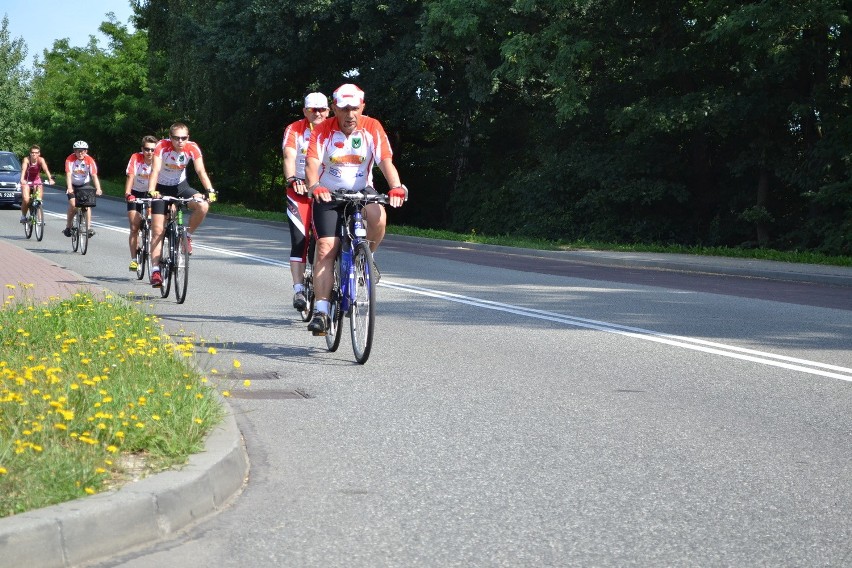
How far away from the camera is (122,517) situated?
4344 mm

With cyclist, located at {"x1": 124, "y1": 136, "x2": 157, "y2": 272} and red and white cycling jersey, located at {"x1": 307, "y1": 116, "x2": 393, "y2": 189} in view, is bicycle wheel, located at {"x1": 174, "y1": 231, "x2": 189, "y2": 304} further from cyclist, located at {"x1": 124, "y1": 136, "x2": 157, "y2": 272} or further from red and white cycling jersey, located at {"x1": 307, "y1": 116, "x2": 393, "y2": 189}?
red and white cycling jersey, located at {"x1": 307, "y1": 116, "x2": 393, "y2": 189}

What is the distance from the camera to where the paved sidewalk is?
13.1 feet

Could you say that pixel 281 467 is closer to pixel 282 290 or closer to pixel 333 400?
pixel 333 400

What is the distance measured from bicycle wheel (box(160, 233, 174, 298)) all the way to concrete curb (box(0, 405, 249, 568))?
8335 mm

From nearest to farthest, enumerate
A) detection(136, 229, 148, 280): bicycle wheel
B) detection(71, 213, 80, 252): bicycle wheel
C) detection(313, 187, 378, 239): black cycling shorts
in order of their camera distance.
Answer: detection(313, 187, 378, 239): black cycling shorts < detection(136, 229, 148, 280): bicycle wheel < detection(71, 213, 80, 252): bicycle wheel

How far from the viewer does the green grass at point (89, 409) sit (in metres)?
4.61

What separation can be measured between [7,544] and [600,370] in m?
5.36

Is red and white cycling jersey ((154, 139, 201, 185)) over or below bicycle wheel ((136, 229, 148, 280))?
over

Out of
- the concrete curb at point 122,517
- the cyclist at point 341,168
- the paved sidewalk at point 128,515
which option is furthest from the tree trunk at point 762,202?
the concrete curb at point 122,517

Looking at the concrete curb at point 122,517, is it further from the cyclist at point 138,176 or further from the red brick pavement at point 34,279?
the cyclist at point 138,176

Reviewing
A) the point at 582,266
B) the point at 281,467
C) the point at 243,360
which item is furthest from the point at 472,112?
the point at 281,467

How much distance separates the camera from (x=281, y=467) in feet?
18.6

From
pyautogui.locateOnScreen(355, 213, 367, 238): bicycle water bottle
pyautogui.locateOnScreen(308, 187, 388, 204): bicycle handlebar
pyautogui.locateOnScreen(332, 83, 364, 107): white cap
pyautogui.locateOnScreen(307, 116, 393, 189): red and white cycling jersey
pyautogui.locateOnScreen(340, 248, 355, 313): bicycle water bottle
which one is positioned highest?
pyautogui.locateOnScreen(332, 83, 364, 107): white cap

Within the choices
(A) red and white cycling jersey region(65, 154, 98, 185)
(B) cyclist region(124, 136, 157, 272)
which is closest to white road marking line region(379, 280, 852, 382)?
(B) cyclist region(124, 136, 157, 272)
